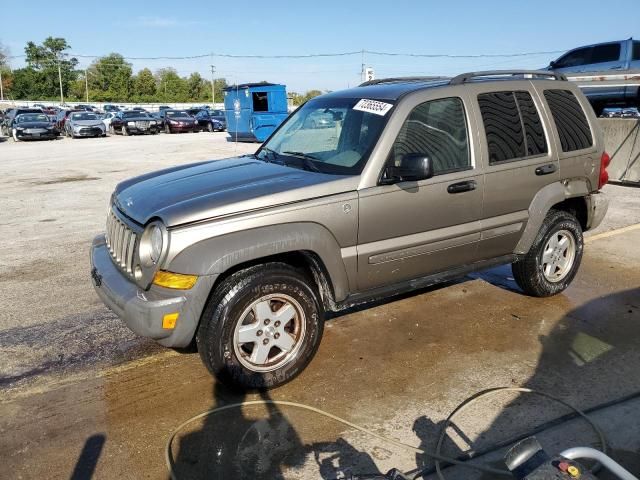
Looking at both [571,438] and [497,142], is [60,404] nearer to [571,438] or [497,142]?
[571,438]

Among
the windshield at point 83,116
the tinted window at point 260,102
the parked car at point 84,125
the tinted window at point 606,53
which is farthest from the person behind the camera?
the windshield at point 83,116

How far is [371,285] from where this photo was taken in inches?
153

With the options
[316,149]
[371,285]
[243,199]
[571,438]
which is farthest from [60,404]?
[571,438]

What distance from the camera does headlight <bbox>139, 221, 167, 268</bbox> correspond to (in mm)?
3155

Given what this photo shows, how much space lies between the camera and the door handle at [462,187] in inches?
159

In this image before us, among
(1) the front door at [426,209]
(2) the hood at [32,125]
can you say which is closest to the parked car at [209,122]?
(2) the hood at [32,125]

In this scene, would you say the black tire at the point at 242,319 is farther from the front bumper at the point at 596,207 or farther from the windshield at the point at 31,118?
the windshield at the point at 31,118

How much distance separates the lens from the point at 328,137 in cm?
422

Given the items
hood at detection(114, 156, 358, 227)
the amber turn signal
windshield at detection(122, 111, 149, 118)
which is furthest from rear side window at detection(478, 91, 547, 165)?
windshield at detection(122, 111, 149, 118)

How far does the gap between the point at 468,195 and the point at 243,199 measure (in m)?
1.78

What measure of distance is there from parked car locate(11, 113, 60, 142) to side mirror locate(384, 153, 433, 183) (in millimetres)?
28906

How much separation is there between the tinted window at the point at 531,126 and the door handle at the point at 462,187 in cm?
75

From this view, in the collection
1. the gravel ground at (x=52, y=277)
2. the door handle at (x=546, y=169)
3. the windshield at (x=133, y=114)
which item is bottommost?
the gravel ground at (x=52, y=277)

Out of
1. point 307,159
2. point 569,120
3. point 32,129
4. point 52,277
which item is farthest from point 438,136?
point 32,129
